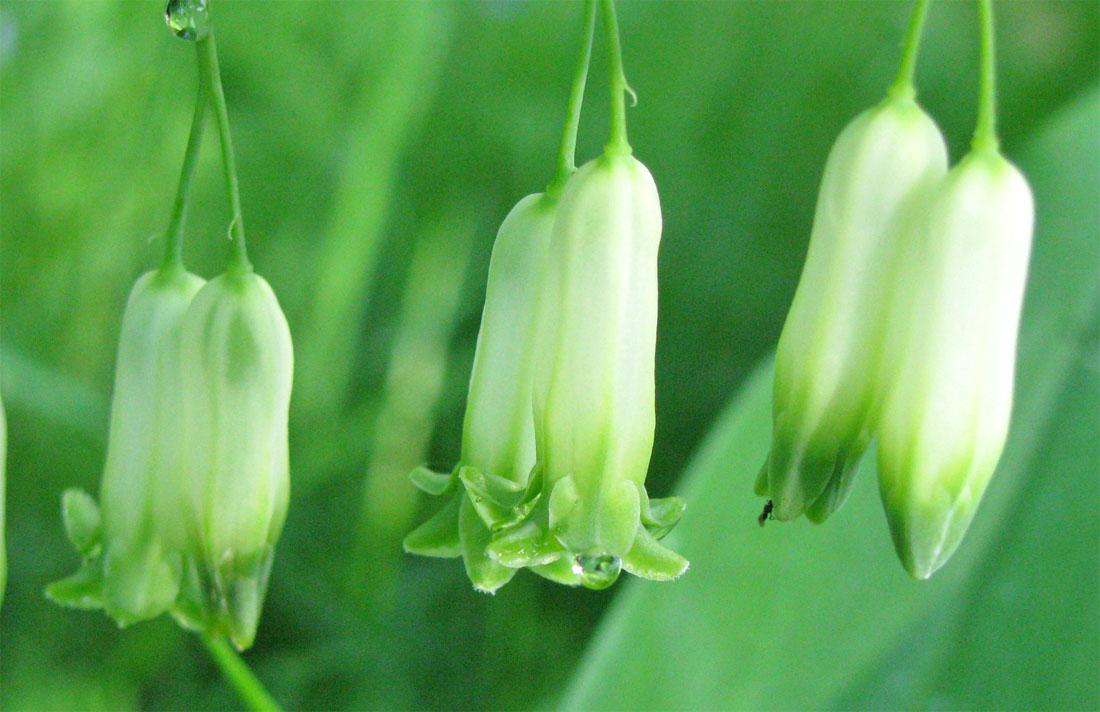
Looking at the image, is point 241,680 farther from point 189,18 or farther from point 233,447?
point 189,18

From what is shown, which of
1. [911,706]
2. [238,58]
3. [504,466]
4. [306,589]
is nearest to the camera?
[504,466]

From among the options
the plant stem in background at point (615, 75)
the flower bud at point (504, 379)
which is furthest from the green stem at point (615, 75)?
the flower bud at point (504, 379)

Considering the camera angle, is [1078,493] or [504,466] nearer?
[504,466]

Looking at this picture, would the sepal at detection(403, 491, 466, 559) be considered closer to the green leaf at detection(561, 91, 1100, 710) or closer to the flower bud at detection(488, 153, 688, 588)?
the flower bud at detection(488, 153, 688, 588)

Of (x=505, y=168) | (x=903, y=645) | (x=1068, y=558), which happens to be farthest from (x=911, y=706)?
(x=505, y=168)

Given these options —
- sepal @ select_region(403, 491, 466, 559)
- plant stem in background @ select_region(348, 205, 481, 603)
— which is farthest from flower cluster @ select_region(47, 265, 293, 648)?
plant stem in background @ select_region(348, 205, 481, 603)

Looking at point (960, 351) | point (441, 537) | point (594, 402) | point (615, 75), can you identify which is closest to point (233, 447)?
point (441, 537)

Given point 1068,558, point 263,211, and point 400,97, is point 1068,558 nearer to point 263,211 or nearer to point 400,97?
point 400,97

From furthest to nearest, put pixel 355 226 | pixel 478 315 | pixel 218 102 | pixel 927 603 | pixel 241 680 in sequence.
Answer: pixel 478 315
pixel 355 226
pixel 927 603
pixel 241 680
pixel 218 102
